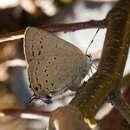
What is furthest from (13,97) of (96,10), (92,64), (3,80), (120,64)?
(120,64)

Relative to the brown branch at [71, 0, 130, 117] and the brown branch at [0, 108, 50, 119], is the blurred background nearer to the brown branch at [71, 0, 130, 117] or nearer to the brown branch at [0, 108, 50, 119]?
the brown branch at [0, 108, 50, 119]

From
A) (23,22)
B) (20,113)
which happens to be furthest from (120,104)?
(23,22)

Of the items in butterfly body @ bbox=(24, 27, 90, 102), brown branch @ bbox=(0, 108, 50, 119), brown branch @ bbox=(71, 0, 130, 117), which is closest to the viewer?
brown branch @ bbox=(71, 0, 130, 117)

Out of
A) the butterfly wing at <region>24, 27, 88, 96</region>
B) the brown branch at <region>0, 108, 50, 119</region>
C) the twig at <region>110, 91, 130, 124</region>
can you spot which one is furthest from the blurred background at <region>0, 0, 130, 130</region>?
the twig at <region>110, 91, 130, 124</region>

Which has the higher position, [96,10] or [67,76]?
[67,76]

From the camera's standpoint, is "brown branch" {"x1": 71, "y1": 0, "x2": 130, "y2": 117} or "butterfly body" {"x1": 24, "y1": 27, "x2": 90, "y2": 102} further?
"butterfly body" {"x1": 24, "y1": 27, "x2": 90, "y2": 102}

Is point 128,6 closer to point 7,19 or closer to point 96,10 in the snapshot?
point 96,10

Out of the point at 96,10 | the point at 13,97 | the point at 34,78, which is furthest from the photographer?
the point at 13,97

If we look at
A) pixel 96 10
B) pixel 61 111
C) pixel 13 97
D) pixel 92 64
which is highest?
pixel 61 111

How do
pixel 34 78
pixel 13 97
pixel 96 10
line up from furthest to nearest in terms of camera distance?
pixel 13 97
pixel 96 10
pixel 34 78
